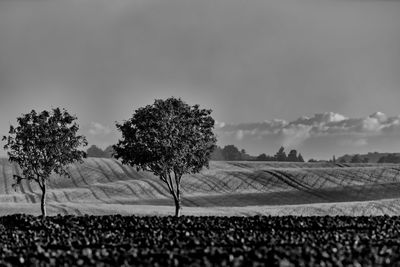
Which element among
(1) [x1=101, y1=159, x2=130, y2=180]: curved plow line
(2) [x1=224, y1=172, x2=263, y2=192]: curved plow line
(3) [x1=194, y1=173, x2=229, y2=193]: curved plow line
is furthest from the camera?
(1) [x1=101, y1=159, x2=130, y2=180]: curved plow line

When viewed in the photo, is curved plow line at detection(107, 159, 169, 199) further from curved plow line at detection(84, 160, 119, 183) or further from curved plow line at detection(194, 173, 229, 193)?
curved plow line at detection(194, 173, 229, 193)

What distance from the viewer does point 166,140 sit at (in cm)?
5419

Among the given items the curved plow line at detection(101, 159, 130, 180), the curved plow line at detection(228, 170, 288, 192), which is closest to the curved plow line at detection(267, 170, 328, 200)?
the curved plow line at detection(228, 170, 288, 192)

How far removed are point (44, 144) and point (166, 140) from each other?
11951mm

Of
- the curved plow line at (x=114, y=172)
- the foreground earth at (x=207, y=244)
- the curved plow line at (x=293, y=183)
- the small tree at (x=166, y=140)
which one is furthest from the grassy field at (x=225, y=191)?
the foreground earth at (x=207, y=244)

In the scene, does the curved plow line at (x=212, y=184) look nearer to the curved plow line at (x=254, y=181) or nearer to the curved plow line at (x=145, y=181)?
the curved plow line at (x=254, y=181)

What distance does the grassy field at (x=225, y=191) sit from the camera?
218ft

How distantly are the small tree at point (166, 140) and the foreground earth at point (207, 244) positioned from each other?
13.9 meters

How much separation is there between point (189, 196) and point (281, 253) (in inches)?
2745

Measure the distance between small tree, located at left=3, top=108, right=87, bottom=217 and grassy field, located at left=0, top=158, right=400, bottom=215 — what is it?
19.7ft

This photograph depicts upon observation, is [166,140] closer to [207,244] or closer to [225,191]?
[207,244]

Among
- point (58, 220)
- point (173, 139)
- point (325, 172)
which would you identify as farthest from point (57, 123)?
point (325, 172)

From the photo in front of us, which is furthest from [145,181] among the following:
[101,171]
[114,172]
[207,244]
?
[207,244]

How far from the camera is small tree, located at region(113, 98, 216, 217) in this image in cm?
5403
